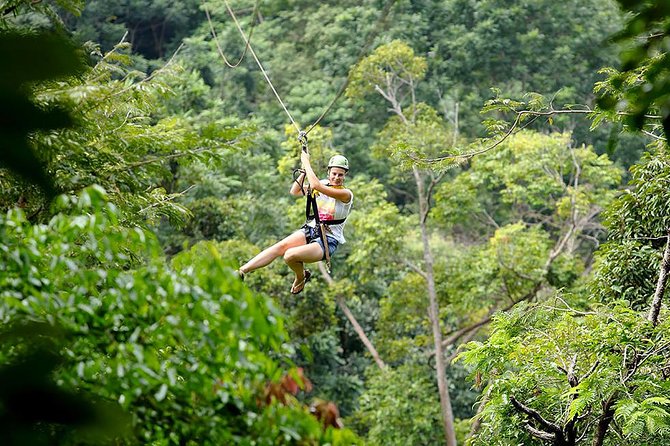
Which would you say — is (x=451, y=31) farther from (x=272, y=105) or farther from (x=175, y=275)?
(x=175, y=275)

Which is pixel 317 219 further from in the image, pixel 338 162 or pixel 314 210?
pixel 338 162

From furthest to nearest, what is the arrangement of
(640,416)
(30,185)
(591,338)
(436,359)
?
(436,359) → (591,338) → (640,416) → (30,185)

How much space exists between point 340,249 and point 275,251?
29.7 feet

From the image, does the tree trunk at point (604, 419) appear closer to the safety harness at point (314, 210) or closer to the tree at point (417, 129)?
the safety harness at point (314, 210)

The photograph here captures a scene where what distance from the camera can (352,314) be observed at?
45.6ft

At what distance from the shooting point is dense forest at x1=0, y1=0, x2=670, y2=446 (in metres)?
2.03

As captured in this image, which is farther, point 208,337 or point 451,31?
point 451,31

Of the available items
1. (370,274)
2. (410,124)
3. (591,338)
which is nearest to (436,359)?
(370,274)

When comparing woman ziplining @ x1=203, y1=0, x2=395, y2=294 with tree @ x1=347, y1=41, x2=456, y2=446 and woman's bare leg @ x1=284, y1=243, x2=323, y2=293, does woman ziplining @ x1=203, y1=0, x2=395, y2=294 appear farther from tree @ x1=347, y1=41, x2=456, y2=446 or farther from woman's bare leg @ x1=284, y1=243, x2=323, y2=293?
tree @ x1=347, y1=41, x2=456, y2=446

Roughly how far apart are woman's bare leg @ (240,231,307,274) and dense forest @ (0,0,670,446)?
0.67m

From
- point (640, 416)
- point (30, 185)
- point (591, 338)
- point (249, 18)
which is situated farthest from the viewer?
point (249, 18)

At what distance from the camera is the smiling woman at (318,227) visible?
5137 millimetres

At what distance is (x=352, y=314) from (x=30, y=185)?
12595 millimetres

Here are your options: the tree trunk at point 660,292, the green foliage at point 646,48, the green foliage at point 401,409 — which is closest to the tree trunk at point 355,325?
the green foliage at point 401,409
